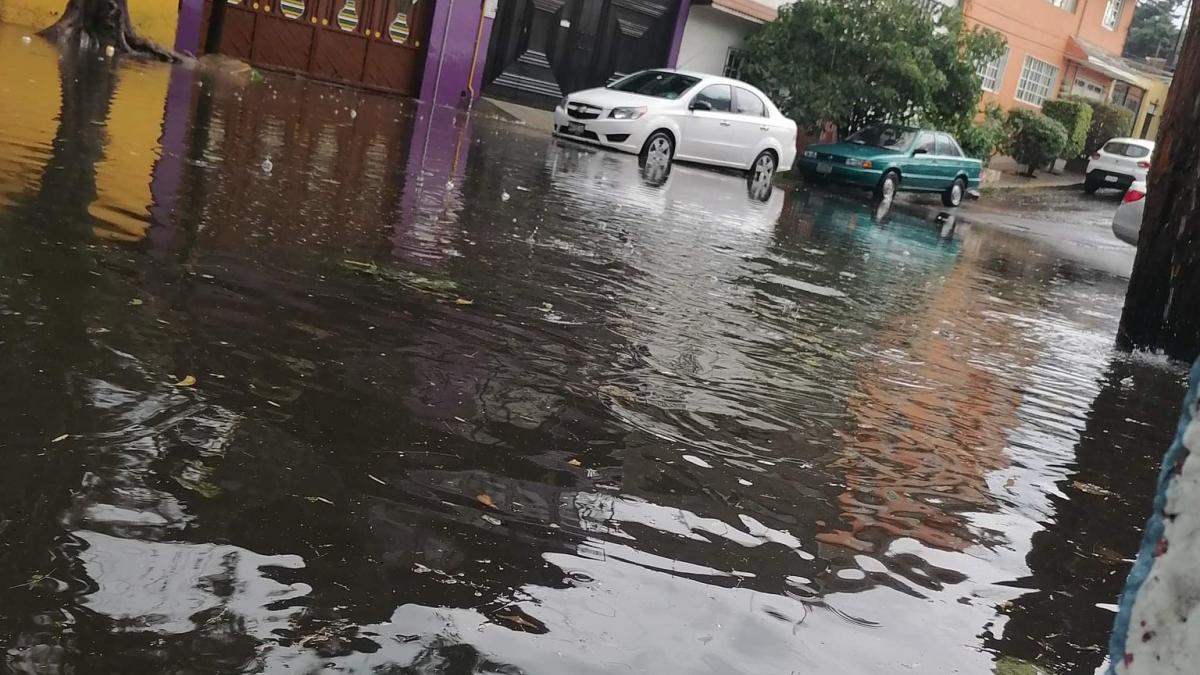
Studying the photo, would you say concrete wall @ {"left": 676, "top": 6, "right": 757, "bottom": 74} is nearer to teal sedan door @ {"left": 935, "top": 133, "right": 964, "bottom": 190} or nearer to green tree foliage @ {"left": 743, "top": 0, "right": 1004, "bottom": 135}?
green tree foliage @ {"left": 743, "top": 0, "right": 1004, "bottom": 135}

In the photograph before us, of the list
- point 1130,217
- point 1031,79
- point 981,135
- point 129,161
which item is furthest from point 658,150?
point 1031,79

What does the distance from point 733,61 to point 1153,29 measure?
189ft

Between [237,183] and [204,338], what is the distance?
12.4ft

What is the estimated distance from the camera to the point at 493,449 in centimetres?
391

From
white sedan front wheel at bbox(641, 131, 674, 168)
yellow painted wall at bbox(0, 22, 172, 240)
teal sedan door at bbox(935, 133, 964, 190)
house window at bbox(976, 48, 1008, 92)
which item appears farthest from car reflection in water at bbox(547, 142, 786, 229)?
house window at bbox(976, 48, 1008, 92)

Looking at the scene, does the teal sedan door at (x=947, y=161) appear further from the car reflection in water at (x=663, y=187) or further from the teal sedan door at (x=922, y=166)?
the car reflection in water at (x=663, y=187)

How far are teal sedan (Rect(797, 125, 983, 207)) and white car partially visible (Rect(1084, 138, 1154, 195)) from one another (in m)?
10.6

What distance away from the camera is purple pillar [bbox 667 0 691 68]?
25.2 m

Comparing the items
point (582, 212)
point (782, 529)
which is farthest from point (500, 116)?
point (782, 529)

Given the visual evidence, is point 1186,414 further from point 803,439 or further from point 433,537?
point 803,439

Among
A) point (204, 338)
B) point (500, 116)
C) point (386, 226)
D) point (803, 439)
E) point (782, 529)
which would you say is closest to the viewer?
point (782, 529)

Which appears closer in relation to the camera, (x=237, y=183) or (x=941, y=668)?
(x=941, y=668)

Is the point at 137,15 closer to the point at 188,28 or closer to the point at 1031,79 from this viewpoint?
the point at 188,28

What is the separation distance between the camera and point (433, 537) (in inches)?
124
